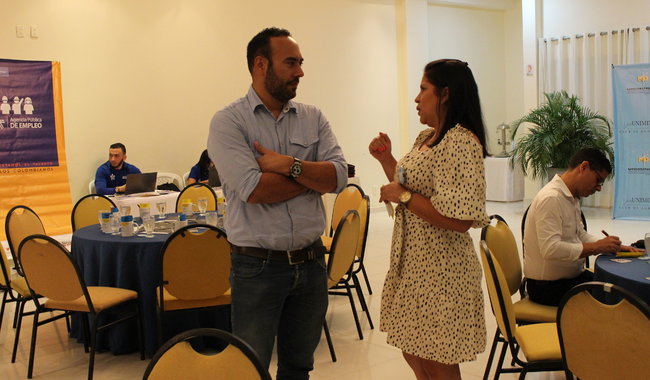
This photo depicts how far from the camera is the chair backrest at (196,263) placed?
286 cm

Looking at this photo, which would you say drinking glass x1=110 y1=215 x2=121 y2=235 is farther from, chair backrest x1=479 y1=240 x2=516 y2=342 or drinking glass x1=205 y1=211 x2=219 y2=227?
chair backrest x1=479 y1=240 x2=516 y2=342

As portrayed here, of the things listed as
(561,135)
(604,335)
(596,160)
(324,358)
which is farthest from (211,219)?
(561,135)

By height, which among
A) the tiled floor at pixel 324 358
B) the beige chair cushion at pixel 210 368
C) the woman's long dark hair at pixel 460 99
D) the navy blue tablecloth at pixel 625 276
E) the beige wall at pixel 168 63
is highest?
the beige wall at pixel 168 63

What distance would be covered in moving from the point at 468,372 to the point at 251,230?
6.00 ft

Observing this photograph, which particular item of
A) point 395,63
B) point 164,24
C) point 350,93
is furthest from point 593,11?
point 164,24

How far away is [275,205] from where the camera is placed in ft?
5.96

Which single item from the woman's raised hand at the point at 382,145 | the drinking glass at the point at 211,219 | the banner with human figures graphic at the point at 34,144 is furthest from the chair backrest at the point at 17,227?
the woman's raised hand at the point at 382,145

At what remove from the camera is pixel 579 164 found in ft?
9.44

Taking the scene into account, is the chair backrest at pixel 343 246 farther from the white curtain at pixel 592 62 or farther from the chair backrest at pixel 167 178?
the white curtain at pixel 592 62

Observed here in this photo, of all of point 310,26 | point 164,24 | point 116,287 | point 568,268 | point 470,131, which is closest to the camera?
point 470,131

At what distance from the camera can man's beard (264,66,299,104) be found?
1.85 meters

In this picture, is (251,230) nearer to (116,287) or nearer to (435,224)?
(435,224)

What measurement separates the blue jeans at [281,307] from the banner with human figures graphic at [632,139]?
295 inches

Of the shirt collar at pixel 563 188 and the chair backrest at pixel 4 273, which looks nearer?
the shirt collar at pixel 563 188
